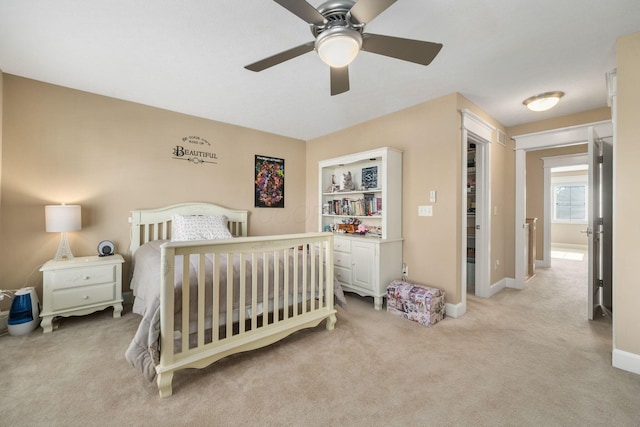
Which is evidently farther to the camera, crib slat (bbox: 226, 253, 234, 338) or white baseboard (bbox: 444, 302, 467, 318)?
white baseboard (bbox: 444, 302, 467, 318)

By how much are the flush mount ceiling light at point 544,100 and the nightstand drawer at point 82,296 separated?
4915mm

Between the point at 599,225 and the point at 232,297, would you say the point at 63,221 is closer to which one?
the point at 232,297

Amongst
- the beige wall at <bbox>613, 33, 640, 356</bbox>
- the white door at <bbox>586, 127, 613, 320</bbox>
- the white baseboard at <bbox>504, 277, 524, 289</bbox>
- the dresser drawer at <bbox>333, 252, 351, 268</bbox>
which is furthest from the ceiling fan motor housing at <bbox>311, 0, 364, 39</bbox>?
the white baseboard at <bbox>504, 277, 524, 289</bbox>

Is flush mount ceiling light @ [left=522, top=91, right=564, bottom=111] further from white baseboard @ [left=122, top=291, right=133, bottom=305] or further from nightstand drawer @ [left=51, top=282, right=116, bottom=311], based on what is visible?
white baseboard @ [left=122, top=291, right=133, bottom=305]

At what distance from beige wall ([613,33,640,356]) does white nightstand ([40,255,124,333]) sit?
14.4ft

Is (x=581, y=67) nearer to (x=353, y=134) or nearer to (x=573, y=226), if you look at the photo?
(x=353, y=134)

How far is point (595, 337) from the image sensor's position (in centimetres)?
→ 234

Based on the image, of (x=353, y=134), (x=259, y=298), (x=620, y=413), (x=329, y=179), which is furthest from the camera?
(x=329, y=179)

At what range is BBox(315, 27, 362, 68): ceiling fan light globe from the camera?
1392 millimetres

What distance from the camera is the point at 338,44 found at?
56.3 inches

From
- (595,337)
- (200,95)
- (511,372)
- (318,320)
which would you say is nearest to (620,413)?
(511,372)

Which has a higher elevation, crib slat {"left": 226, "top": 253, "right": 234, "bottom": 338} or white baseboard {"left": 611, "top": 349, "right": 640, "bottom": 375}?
crib slat {"left": 226, "top": 253, "right": 234, "bottom": 338}

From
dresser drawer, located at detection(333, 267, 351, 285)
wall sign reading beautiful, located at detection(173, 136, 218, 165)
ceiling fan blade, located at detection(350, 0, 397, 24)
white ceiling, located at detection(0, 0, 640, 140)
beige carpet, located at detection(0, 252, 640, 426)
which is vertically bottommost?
beige carpet, located at detection(0, 252, 640, 426)

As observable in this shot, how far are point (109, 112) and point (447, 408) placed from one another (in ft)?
13.9
